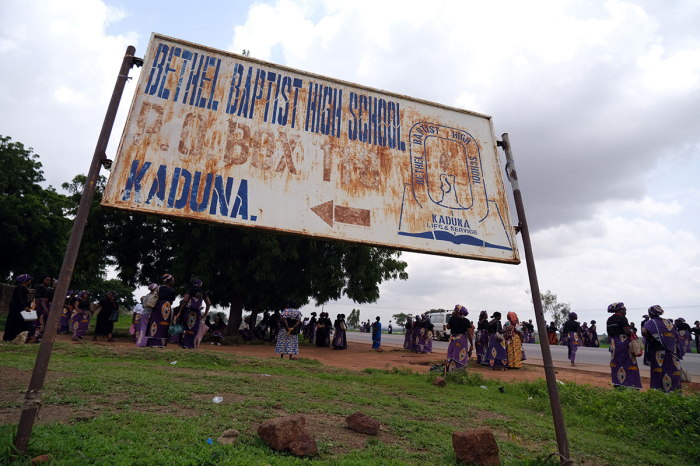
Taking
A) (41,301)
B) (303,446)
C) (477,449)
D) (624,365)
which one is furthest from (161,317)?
(624,365)

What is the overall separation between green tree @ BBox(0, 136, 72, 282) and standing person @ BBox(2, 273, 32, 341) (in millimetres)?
13143

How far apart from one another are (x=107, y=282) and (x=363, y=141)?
174 feet

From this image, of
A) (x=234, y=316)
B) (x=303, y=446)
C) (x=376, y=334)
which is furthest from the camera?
(x=376, y=334)

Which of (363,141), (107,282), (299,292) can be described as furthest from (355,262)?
(107,282)

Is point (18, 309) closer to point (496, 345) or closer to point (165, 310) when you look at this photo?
point (165, 310)

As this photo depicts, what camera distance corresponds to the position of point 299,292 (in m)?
16.2

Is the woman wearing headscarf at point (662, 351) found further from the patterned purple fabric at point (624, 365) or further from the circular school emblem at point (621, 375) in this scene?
the circular school emblem at point (621, 375)

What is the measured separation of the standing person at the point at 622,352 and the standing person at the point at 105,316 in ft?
43.4

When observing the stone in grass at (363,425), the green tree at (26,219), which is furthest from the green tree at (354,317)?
the stone in grass at (363,425)

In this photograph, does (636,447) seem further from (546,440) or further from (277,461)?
(277,461)

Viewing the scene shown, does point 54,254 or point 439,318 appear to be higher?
point 54,254

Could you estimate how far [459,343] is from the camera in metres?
9.49

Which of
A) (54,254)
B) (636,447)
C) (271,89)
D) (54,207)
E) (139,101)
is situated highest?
(54,207)

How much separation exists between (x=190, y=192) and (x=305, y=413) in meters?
2.87
